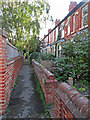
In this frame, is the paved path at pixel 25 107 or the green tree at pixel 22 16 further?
the green tree at pixel 22 16

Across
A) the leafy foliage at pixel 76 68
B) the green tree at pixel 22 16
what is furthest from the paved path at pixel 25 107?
the green tree at pixel 22 16

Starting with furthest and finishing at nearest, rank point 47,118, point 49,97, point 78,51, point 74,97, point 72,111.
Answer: point 78,51
point 49,97
point 47,118
point 74,97
point 72,111

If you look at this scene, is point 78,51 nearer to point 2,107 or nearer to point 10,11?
point 2,107

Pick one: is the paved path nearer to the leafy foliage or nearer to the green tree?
the leafy foliage

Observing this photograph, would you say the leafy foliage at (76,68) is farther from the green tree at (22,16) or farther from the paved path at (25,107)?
the green tree at (22,16)

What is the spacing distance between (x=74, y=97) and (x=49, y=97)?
185 centimetres

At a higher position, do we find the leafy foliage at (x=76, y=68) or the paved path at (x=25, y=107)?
the leafy foliage at (x=76, y=68)

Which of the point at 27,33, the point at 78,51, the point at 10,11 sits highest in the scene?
the point at 10,11

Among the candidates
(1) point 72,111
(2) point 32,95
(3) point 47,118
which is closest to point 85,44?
(2) point 32,95

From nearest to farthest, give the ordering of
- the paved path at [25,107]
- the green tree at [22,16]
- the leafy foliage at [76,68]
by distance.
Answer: the paved path at [25,107] → the leafy foliage at [76,68] → the green tree at [22,16]

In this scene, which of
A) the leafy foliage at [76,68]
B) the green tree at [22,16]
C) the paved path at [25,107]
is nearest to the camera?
the paved path at [25,107]

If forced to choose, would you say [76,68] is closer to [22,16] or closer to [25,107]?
[25,107]

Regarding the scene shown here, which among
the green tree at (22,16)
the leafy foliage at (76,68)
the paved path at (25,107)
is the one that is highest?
the green tree at (22,16)

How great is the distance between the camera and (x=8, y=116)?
2.90 meters
